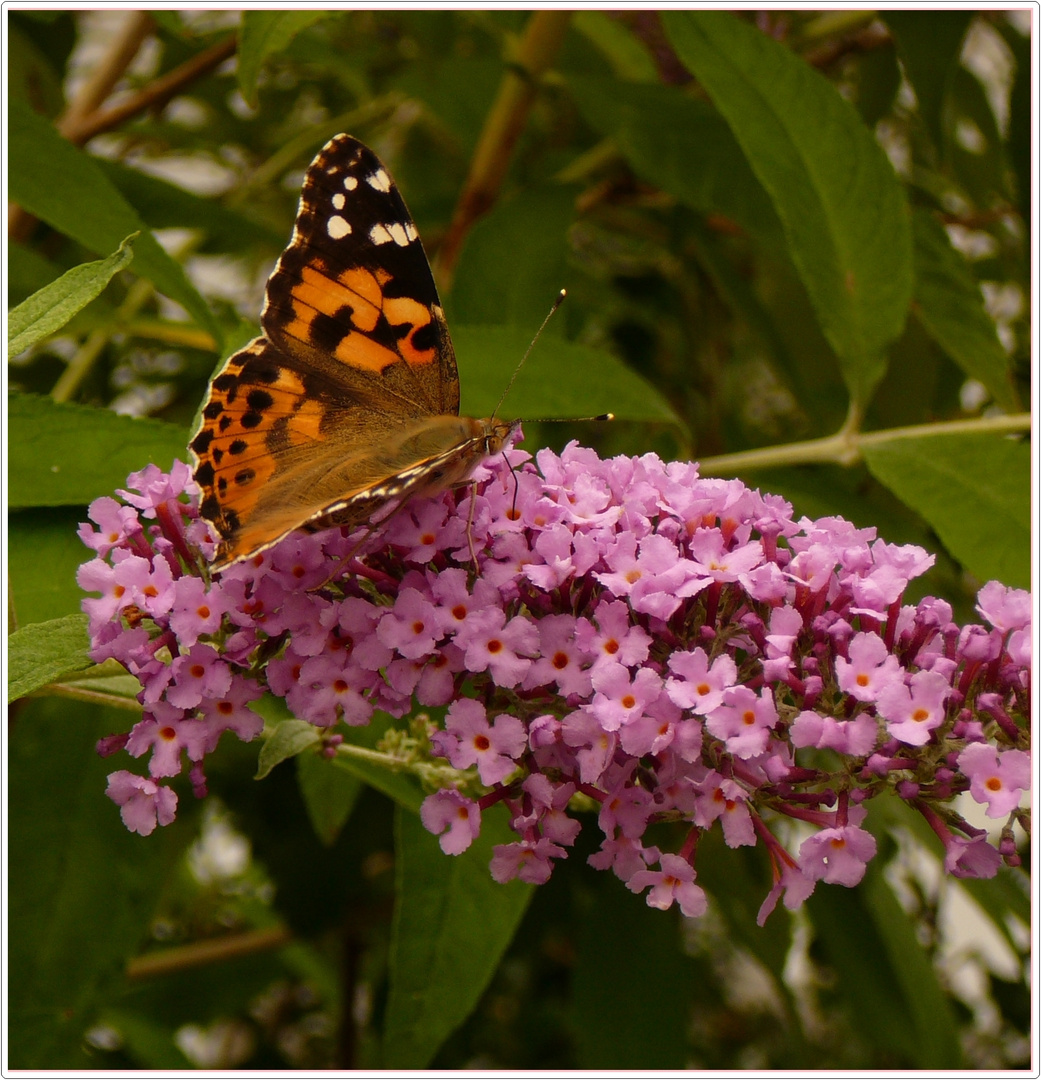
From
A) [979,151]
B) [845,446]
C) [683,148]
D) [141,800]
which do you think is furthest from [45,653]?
[979,151]

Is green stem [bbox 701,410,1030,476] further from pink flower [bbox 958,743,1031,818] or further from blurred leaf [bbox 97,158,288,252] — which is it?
blurred leaf [bbox 97,158,288,252]

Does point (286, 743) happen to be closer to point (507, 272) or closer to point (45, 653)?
point (45, 653)

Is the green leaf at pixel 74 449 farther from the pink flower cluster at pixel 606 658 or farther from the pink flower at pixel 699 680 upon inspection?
the pink flower at pixel 699 680

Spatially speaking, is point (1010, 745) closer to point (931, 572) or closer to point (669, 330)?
point (931, 572)

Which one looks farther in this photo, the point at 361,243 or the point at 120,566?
the point at 361,243

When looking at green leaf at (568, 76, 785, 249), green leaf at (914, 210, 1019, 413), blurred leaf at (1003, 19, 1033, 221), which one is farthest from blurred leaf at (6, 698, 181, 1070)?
blurred leaf at (1003, 19, 1033, 221)

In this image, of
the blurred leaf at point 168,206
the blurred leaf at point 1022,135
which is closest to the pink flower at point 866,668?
the blurred leaf at point 168,206

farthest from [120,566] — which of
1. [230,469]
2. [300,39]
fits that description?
[300,39]
